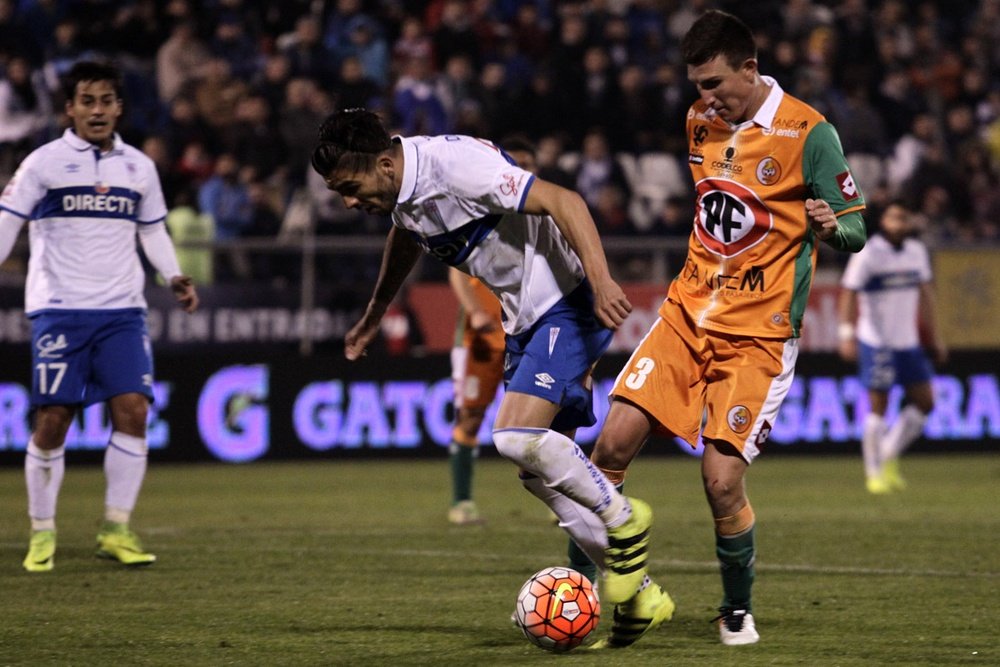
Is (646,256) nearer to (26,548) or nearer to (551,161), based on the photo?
(551,161)

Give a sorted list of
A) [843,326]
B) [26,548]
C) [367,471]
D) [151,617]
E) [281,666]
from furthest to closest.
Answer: [367,471]
[843,326]
[26,548]
[151,617]
[281,666]

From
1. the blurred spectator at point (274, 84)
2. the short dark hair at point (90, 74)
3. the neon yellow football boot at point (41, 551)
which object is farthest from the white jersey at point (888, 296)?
the neon yellow football boot at point (41, 551)

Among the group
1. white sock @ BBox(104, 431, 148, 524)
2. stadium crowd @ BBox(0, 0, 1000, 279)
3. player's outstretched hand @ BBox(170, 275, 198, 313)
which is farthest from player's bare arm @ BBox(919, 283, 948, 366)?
white sock @ BBox(104, 431, 148, 524)

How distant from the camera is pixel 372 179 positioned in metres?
5.82

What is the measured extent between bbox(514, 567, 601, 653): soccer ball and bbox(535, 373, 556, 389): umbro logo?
0.72m

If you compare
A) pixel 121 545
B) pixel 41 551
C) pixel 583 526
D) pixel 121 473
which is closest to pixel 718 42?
pixel 583 526

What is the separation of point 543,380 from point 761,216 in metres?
1.07

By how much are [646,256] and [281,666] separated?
37.5 feet

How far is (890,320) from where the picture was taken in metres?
14.1

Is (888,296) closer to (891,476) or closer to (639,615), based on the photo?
(891,476)

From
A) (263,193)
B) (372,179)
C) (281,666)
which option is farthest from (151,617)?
(263,193)

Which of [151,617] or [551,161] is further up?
[551,161]

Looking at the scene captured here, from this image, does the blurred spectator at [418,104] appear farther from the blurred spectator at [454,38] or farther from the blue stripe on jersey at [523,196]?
the blue stripe on jersey at [523,196]

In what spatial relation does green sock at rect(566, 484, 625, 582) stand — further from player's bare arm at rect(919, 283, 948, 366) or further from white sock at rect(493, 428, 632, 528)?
player's bare arm at rect(919, 283, 948, 366)
